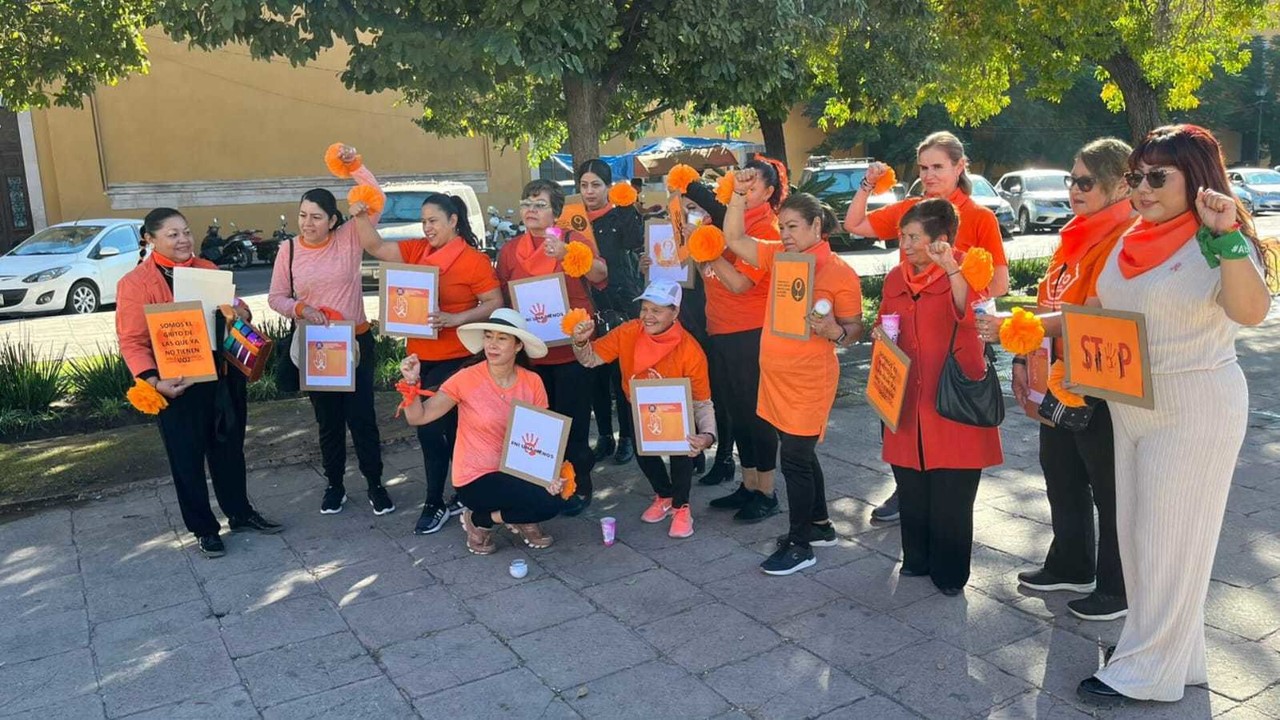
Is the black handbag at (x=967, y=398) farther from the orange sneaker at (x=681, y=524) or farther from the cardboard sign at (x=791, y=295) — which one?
the orange sneaker at (x=681, y=524)

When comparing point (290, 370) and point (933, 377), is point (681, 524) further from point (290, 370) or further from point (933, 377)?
point (290, 370)

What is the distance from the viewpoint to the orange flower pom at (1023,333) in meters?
3.44

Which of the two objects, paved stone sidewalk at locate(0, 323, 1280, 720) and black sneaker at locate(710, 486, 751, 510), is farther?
black sneaker at locate(710, 486, 751, 510)

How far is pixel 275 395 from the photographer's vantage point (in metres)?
8.58

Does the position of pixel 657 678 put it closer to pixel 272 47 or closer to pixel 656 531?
pixel 656 531

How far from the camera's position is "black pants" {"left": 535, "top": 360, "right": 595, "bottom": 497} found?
5.51m

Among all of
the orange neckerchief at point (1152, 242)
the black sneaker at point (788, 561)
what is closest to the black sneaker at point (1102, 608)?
the black sneaker at point (788, 561)

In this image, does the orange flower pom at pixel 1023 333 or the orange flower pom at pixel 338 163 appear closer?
the orange flower pom at pixel 1023 333

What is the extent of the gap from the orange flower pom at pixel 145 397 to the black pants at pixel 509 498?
1510mm

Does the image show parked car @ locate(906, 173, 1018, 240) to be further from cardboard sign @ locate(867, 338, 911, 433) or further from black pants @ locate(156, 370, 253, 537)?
black pants @ locate(156, 370, 253, 537)

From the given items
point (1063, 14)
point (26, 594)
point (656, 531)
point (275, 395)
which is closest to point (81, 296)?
point (275, 395)

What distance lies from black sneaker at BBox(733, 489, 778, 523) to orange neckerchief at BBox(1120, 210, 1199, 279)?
8.34 ft

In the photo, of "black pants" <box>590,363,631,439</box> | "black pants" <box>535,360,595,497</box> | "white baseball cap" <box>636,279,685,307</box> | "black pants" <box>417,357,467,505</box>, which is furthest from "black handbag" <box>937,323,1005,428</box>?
"black pants" <box>590,363,631,439</box>

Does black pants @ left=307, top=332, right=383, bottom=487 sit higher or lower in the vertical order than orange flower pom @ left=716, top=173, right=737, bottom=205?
lower
